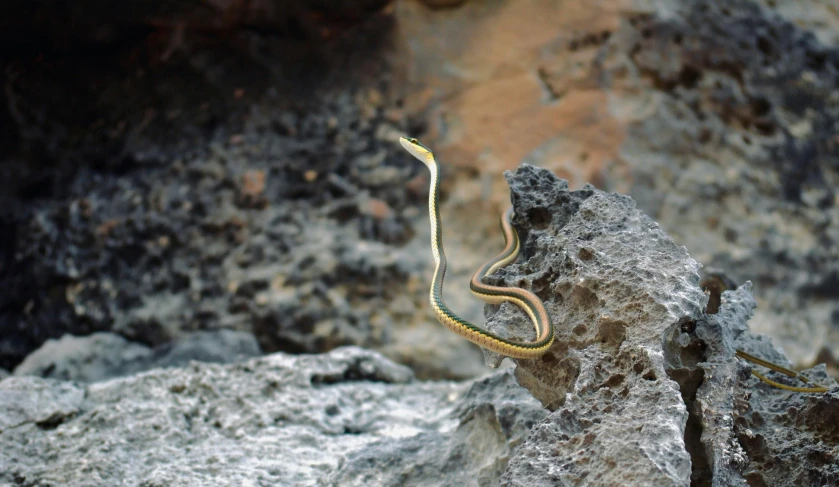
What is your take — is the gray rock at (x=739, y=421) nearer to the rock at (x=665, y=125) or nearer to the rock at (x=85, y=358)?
the rock at (x=665, y=125)

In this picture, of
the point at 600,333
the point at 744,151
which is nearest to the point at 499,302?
the point at 600,333

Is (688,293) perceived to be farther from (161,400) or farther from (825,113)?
(825,113)

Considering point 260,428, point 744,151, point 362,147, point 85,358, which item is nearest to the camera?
Result: point 260,428

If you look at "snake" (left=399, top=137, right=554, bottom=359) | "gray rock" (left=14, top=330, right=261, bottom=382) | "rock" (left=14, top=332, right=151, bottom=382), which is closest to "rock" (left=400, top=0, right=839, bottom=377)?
"gray rock" (left=14, top=330, right=261, bottom=382)

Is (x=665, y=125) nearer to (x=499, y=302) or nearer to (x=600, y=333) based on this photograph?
(x=499, y=302)

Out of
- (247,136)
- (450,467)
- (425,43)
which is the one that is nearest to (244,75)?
A: (247,136)

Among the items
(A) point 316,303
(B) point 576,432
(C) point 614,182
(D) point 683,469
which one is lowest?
(A) point 316,303

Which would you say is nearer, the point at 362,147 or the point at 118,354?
the point at 118,354
